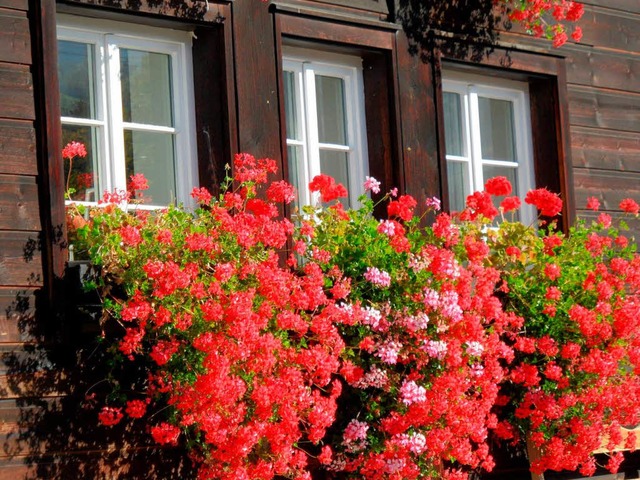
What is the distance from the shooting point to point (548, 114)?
821 centimetres

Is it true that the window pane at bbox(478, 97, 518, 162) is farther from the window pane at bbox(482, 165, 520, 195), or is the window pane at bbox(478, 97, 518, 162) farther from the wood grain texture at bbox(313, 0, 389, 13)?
the wood grain texture at bbox(313, 0, 389, 13)

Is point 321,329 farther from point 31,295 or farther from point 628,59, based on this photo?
→ point 628,59

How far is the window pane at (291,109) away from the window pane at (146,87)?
29.4 inches

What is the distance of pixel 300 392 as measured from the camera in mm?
5586

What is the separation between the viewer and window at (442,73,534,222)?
311 inches

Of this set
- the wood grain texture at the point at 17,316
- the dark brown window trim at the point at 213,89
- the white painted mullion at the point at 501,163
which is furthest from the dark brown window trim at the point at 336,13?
the wood grain texture at the point at 17,316

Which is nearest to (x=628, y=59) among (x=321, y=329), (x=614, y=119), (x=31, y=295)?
(x=614, y=119)

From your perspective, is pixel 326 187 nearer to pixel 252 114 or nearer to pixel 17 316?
pixel 252 114

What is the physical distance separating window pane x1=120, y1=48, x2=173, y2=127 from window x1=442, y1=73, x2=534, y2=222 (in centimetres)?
193

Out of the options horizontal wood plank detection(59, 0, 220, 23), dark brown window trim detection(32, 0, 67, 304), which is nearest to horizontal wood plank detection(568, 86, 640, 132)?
horizontal wood plank detection(59, 0, 220, 23)

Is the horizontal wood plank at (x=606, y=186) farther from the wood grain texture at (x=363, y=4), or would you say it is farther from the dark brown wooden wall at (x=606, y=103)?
the wood grain texture at (x=363, y=4)

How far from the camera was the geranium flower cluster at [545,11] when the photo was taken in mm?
7742

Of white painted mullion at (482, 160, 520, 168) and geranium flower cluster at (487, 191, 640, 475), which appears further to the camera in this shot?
white painted mullion at (482, 160, 520, 168)

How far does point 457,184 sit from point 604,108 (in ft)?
4.18
